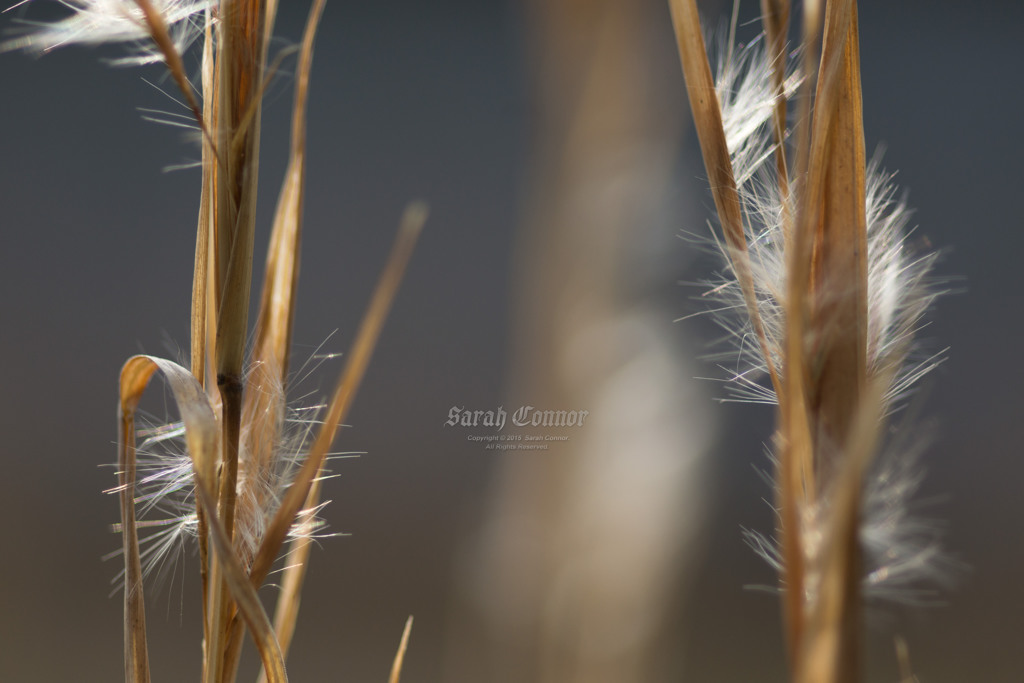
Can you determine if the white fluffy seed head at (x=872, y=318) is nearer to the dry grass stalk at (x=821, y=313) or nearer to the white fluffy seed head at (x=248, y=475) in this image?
the dry grass stalk at (x=821, y=313)

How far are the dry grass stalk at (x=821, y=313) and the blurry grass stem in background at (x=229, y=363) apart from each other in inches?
3.9

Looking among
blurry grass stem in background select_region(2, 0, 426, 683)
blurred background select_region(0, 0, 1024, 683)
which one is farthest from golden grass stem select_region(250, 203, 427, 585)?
blurred background select_region(0, 0, 1024, 683)

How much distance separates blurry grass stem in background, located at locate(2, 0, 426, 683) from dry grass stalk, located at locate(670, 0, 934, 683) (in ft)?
0.32

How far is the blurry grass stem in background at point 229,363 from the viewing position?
0.71 ft

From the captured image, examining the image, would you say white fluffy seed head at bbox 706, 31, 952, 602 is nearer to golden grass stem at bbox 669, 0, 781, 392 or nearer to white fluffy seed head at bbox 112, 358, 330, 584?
golden grass stem at bbox 669, 0, 781, 392

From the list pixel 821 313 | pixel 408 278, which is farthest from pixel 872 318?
pixel 408 278

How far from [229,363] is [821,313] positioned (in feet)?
0.53

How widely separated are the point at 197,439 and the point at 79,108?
7.10 ft

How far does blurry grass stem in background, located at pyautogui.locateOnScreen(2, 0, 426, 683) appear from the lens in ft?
0.71

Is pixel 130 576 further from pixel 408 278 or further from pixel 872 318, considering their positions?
pixel 408 278

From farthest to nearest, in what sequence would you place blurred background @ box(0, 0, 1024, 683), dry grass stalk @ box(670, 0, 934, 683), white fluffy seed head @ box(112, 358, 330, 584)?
1. blurred background @ box(0, 0, 1024, 683)
2. white fluffy seed head @ box(112, 358, 330, 584)
3. dry grass stalk @ box(670, 0, 934, 683)

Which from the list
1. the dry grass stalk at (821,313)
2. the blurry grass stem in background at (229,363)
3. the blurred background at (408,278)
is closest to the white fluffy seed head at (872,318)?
the dry grass stalk at (821,313)

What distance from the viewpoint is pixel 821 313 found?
20 cm

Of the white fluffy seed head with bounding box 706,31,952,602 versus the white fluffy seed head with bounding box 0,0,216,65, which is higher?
the white fluffy seed head with bounding box 0,0,216,65
